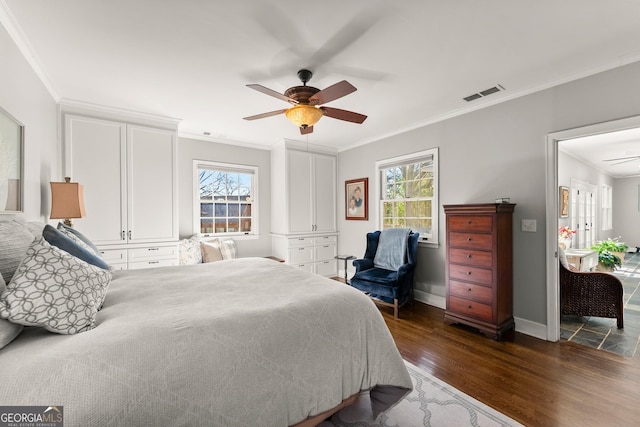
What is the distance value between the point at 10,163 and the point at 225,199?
2975mm

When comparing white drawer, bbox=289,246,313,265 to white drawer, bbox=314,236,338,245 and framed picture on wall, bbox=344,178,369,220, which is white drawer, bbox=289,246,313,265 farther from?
framed picture on wall, bbox=344,178,369,220

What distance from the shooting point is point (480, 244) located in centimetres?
291

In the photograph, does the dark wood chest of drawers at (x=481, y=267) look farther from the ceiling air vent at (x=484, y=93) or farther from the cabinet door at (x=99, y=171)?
the cabinet door at (x=99, y=171)

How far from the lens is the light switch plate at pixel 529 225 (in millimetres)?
2873

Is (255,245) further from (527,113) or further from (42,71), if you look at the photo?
(527,113)

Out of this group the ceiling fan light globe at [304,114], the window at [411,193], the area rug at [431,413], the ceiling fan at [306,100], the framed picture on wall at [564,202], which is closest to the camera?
the area rug at [431,413]

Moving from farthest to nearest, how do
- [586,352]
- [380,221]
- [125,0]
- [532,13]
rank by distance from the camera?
[380,221]
[586,352]
[532,13]
[125,0]

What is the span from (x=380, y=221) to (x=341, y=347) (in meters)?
3.45

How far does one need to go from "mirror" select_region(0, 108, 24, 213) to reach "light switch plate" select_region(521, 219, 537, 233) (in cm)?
445

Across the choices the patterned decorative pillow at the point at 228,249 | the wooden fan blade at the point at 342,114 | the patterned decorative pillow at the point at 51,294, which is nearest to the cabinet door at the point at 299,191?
the patterned decorative pillow at the point at 228,249

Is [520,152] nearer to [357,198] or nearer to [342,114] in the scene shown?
[342,114]

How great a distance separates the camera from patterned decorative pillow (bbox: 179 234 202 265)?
4.11 meters

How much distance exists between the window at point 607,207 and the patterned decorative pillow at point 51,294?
10.8m

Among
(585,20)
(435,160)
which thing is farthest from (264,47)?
(435,160)
